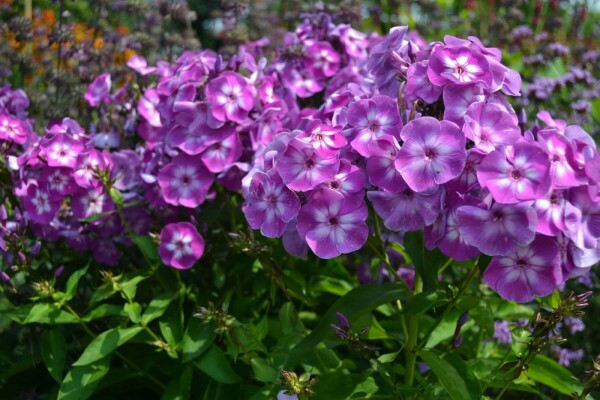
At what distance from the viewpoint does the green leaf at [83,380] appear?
205 cm

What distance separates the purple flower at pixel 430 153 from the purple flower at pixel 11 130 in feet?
4.40

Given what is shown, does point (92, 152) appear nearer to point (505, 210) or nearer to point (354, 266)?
point (354, 266)

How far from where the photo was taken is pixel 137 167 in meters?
2.49

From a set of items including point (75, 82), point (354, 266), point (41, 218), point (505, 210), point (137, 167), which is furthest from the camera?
point (75, 82)

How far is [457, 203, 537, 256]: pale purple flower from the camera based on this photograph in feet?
4.93

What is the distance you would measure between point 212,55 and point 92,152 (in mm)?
571

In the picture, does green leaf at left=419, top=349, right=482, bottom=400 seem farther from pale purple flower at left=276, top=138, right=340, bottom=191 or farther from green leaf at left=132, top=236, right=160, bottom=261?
green leaf at left=132, top=236, right=160, bottom=261

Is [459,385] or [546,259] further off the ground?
[546,259]

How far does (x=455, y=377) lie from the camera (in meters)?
1.77

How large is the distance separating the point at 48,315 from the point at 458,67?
1339 millimetres

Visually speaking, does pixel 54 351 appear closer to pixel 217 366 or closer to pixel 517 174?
pixel 217 366

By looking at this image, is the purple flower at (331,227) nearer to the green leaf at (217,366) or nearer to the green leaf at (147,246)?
the green leaf at (217,366)

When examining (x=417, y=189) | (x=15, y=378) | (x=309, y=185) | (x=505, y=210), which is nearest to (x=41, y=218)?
(x=15, y=378)

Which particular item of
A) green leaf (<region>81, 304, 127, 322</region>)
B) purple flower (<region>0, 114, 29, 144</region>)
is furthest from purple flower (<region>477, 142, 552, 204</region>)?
purple flower (<region>0, 114, 29, 144</region>)
